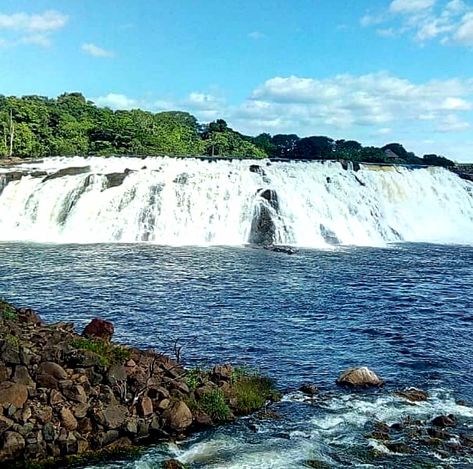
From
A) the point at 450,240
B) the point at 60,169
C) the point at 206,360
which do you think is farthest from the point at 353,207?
the point at 206,360

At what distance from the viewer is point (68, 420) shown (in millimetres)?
10047

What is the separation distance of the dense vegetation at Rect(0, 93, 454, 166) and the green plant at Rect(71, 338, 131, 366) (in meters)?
51.1

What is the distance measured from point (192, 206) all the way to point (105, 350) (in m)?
24.8

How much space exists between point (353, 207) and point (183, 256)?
1527 cm

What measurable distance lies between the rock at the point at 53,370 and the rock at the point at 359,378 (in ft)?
18.6

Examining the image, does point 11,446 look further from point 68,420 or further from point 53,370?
point 53,370

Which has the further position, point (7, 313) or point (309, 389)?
point (7, 313)

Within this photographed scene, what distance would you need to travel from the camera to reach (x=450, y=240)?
41.0 metres

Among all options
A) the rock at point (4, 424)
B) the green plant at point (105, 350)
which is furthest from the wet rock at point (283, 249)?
the rock at point (4, 424)

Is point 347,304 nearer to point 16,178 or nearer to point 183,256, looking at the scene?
point 183,256

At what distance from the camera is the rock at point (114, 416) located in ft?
33.9

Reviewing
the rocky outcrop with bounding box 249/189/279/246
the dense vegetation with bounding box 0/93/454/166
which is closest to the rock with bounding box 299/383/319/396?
the rocky outcrop with bounding box 249/189/279/246

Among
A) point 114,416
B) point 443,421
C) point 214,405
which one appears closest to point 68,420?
point 114,416

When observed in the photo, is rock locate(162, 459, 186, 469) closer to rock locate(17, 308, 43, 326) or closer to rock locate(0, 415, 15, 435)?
rock locate(0, 415, 15, 435)
